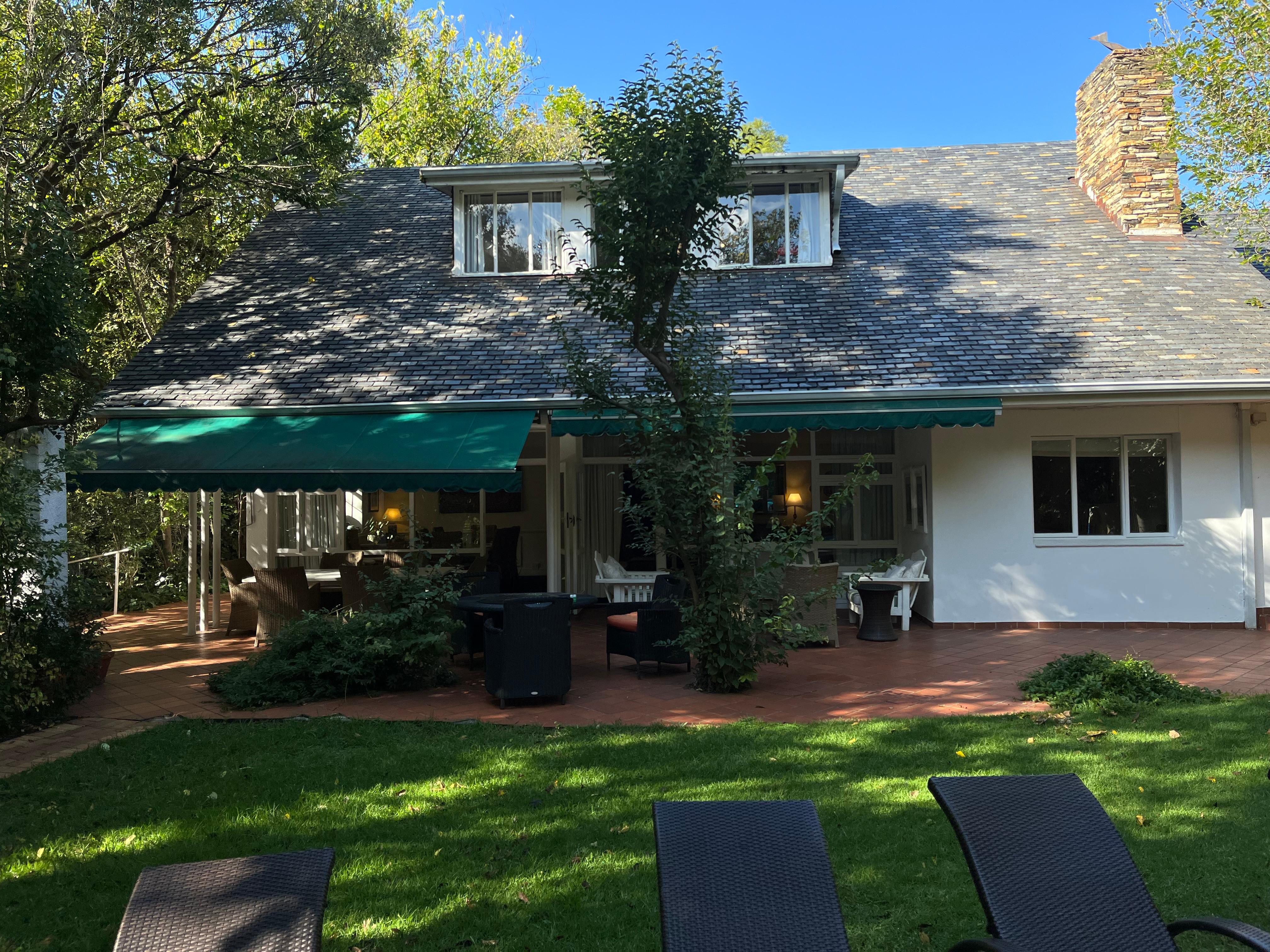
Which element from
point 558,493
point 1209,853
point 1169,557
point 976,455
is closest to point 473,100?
point 558,493

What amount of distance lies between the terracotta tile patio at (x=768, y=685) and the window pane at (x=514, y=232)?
288 inches

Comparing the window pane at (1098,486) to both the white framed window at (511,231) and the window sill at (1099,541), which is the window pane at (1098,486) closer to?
the window sill at (1099,541)

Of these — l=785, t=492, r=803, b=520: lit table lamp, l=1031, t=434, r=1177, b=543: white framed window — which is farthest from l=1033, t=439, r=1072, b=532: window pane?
l=785, t=492, r=803, b=520: lit table lamp

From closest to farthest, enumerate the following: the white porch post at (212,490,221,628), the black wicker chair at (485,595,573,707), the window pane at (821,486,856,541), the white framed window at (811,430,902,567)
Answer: the black wicker chair at (485,595,573,707) < the white porch post at (212,490,221,628) < the white framed window at (811,430,902,567) < the window pane at (821,486,856,541)

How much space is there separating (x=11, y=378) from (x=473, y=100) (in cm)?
2887

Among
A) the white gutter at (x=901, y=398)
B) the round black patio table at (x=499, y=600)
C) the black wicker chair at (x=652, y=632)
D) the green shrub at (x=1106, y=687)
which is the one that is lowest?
the green shrub at (x=1106, y=687)

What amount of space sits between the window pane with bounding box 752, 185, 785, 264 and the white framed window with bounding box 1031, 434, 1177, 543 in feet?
18.6

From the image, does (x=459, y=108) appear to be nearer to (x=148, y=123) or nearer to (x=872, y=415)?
(x=148, y=123)

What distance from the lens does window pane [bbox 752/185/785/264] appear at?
16.4 m

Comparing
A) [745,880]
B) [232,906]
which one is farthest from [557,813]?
[232,906]

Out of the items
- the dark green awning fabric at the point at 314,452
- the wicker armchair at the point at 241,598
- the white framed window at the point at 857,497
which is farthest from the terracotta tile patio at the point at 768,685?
the white framed window at the point at 857,497

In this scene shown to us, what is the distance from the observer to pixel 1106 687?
28.1 ft

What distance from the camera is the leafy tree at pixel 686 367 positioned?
8.91 m

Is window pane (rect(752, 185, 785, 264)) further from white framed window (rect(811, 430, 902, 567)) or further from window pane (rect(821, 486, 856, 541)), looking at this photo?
window pane (rect(821, 486, 856, 541))
